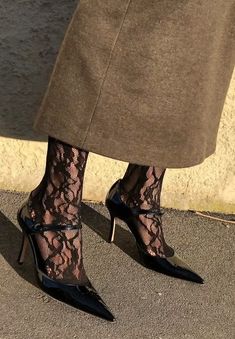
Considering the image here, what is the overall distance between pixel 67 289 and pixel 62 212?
22cm

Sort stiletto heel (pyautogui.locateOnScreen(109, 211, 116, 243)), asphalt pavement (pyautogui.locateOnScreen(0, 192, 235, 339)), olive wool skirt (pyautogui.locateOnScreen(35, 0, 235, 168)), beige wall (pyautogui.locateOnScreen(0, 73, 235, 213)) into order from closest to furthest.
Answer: olive wool skirt (pyautogui.locateOnScreen(35, 0, 235, 168))
asphalt pavement (pyautogui.locateOnScreen(0, 192, 235, 339))
stiletto heel (pyautogui.locateOnScreen(109, 211, 116, 243))
beige wall (pyautogui.locateOnScreen(0, 73, 235, 213))

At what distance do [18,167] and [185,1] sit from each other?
1.15 metres

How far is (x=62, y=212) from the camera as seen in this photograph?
6.64 ft

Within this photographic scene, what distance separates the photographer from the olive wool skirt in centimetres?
180

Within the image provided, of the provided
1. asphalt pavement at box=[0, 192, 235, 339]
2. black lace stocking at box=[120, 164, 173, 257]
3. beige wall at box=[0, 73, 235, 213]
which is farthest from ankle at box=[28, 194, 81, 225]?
beige wall at box=[0, 73, 235, 213]

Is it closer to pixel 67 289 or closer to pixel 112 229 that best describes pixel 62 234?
pixel 67 289

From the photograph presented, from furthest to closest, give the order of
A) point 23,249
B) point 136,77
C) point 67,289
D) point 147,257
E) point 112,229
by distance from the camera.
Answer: point 112,229, point 147,257, point 23,249, point 67,289, point 136,77

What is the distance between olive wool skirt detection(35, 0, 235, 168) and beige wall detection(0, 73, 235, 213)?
0.75 meters

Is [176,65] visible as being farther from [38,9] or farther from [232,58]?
[38,9]

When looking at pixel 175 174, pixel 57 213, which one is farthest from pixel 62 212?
pixel 175 174

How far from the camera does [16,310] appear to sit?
1.98 meters

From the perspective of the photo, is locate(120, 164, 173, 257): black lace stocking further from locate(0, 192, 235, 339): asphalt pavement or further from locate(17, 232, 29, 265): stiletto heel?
locate(17, 232, 29, 265): stiletto heel

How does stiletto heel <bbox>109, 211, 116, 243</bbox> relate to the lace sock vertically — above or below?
below

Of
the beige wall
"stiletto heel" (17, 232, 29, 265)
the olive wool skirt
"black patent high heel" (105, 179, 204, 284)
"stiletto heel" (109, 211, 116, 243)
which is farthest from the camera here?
the beige wall
